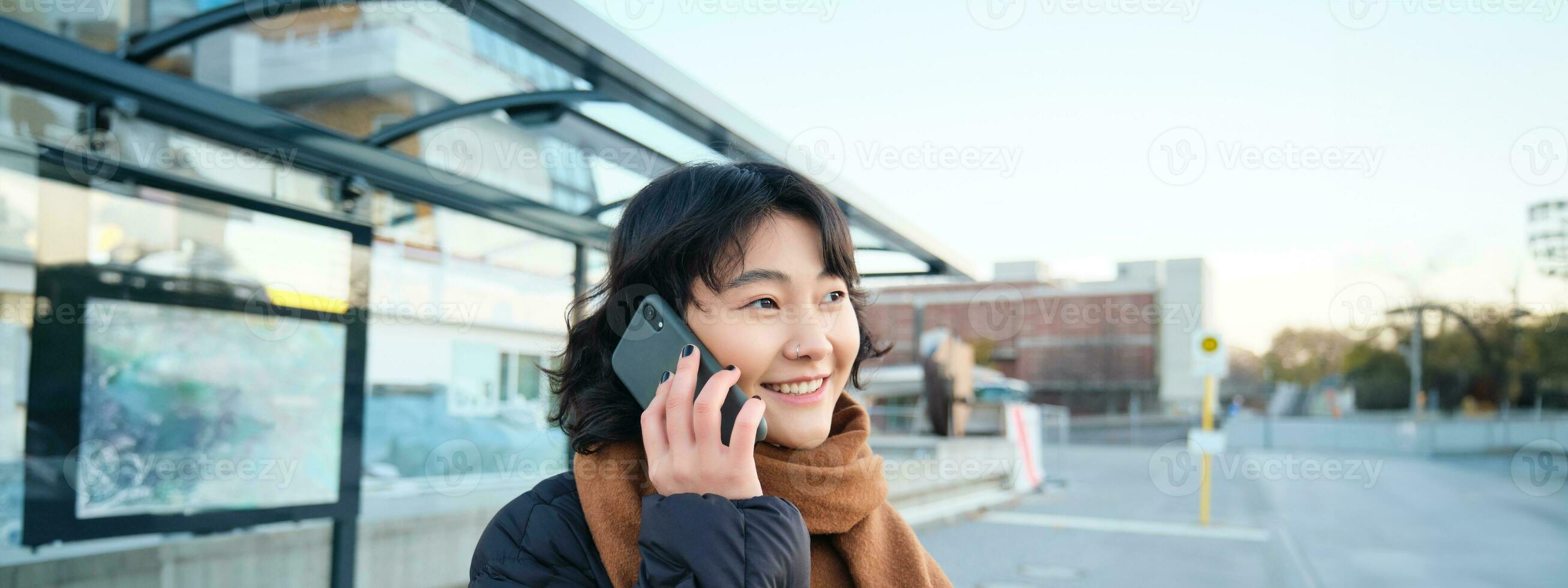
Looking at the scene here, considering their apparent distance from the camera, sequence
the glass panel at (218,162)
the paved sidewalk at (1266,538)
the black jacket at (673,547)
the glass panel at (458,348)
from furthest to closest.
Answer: the paved sidewalk at (1266,538)
the glass panel at (458,348)
the glass panel at (218,162)
the black jacket at (673,547)

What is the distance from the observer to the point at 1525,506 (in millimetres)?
13344

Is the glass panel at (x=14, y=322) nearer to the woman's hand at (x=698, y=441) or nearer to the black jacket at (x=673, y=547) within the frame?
the black jacket at (x=673, y=547)

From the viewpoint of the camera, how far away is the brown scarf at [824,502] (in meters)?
1.35

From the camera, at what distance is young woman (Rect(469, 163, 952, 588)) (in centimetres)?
120

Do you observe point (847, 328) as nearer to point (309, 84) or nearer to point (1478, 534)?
point (309, 84)

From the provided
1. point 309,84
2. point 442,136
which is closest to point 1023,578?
point 442,136

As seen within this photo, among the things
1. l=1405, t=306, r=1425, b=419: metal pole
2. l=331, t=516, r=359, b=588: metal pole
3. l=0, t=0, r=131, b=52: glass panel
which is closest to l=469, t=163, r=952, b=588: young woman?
l=0, t=0, r=131, b=52: glass panel

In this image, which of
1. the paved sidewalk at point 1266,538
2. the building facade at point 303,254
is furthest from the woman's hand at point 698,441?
the paved sidewalk at point 1266,538

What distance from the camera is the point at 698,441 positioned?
1.20 metres

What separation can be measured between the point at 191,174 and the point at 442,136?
112 centimetres

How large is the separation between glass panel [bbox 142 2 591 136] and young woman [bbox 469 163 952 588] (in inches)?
105

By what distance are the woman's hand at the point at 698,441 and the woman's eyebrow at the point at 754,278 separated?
0.62 feet

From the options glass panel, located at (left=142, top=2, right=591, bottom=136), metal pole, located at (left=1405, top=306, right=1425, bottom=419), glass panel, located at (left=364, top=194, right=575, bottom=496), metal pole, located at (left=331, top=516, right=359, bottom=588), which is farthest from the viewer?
metal pole, located at (left=1405, top=306, right=1425, bottom=419)

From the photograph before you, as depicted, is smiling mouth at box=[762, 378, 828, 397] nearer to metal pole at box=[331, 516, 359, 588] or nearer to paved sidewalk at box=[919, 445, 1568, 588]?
metal pole at box=[331, 516, 359, 588]
